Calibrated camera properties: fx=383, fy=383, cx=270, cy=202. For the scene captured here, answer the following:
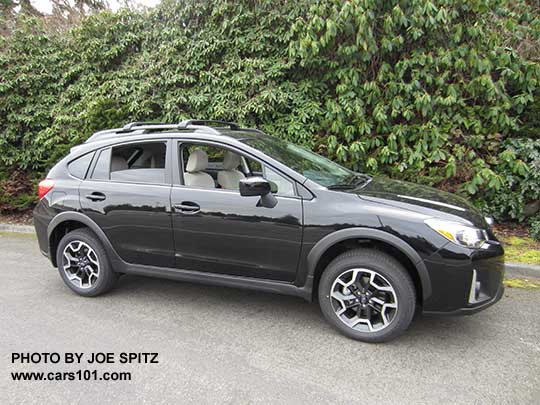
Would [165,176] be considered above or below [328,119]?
below

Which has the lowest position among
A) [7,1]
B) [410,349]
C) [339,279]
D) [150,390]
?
[150,390]

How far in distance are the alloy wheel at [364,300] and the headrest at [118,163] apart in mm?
2378

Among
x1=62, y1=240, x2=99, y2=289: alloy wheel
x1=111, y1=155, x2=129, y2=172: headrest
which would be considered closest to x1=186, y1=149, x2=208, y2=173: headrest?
x1=111, y1=155, x2=129, y2=172: headrest

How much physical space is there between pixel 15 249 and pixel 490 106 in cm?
727

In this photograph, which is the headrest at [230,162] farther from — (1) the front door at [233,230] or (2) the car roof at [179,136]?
(1) the front door at [233,230]

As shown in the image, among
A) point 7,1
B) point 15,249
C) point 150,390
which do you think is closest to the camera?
point 150,390

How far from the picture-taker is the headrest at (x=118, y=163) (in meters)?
3.82

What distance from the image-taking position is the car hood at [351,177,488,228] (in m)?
2.90

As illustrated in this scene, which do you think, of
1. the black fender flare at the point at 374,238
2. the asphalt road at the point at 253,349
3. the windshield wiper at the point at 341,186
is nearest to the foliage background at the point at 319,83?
the windshield wiper at the point at 341,186

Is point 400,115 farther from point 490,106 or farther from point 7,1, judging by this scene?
point 7,1

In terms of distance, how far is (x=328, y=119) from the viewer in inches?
233

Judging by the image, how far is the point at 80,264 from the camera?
3.86 metres

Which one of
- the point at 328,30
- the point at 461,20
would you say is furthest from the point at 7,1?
the point at 461,20

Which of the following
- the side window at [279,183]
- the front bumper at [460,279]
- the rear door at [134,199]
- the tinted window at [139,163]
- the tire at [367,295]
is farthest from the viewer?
the tinted window at [139,163]
